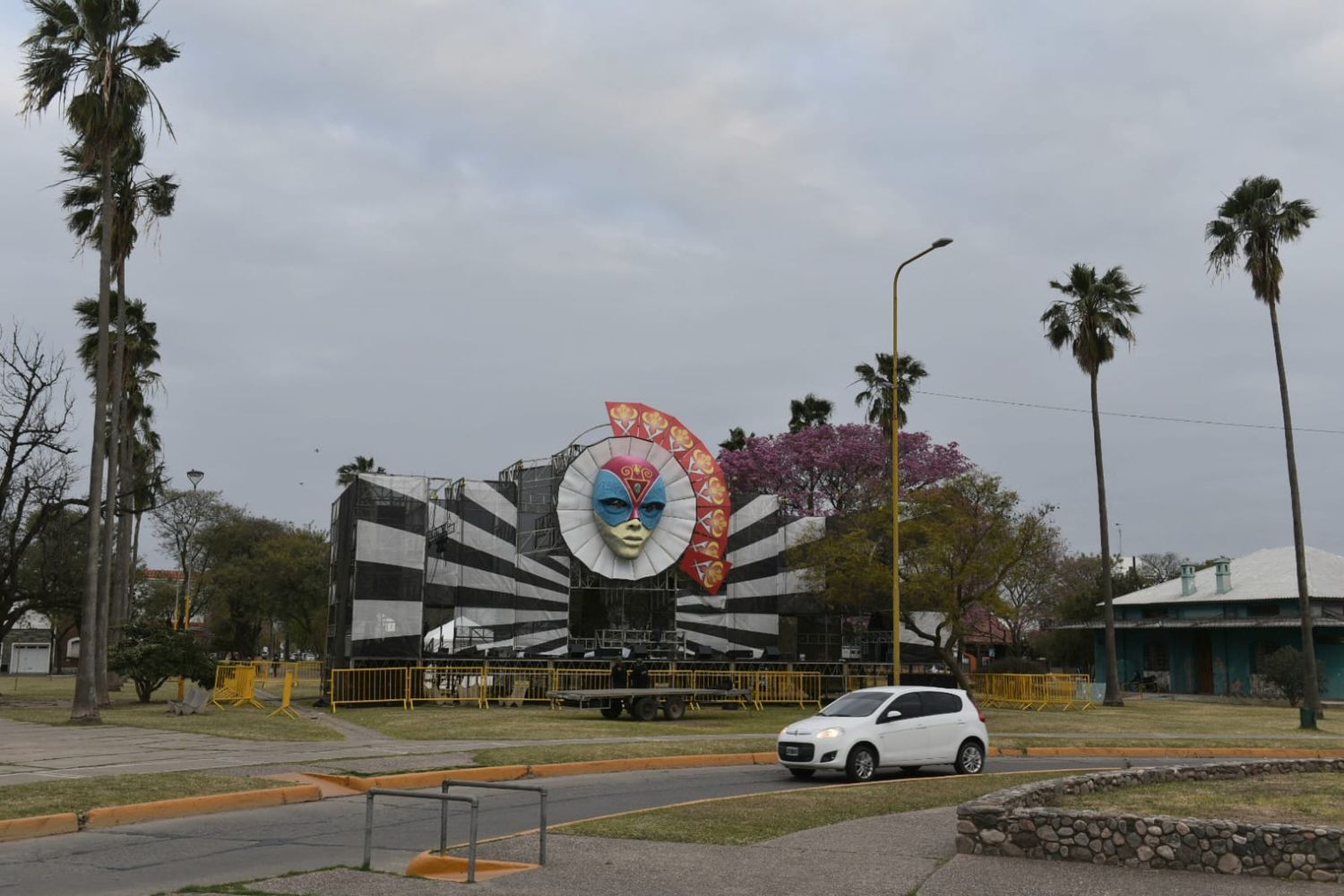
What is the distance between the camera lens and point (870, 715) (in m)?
18.4

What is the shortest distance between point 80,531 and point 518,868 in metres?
43.9

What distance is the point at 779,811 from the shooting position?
14172 mm

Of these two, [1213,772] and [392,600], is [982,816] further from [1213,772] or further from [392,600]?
[392,600]

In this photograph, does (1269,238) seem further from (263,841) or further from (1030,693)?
(263,841)

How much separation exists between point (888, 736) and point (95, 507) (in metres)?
20.9

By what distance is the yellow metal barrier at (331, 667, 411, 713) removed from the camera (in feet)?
121

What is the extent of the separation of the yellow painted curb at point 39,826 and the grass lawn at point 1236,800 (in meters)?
11.0

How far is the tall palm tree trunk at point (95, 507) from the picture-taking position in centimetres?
2836

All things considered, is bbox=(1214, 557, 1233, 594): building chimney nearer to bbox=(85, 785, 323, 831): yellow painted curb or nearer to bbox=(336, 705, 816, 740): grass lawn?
bbox=(336, 705, 816, 740): grass lawn

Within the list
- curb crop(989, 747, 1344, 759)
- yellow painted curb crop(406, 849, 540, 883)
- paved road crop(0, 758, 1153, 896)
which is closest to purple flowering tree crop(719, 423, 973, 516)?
curb crop(989, 747, 1344, 759)

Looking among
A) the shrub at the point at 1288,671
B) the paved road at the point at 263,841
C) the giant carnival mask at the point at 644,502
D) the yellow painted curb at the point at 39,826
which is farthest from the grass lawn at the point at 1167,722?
the yellow painted curb at the point at 39,826

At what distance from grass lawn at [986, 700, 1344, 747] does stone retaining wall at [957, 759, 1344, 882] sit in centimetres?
1575

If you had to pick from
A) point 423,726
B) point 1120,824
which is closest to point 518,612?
point 423,726

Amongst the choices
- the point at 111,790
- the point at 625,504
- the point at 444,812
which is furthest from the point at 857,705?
the point at 625,504
